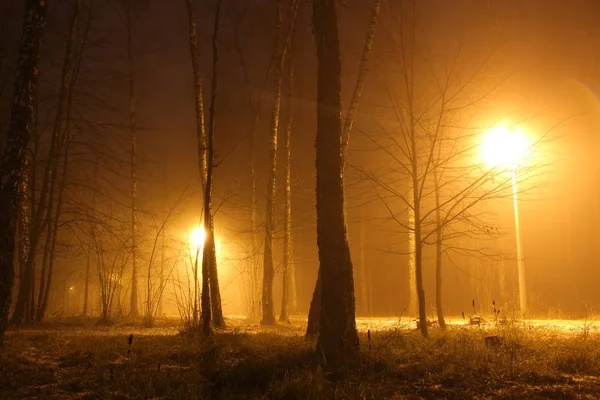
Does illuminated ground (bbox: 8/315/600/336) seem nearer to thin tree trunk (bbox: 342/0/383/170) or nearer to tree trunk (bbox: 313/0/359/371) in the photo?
tree trunk (bbox: 313/0/359/371)

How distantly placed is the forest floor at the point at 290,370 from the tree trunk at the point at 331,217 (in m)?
0.39

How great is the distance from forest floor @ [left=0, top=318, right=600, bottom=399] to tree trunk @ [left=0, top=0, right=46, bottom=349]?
4.59 feet

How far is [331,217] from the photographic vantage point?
7.87m

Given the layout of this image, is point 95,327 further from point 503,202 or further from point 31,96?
point 503,202

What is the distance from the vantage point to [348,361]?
7.43 m

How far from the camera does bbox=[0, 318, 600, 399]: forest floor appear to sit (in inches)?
257

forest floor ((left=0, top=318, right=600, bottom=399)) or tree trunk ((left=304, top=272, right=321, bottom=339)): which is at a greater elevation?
tree trunk ((left=304, top=272, right=321, bottom=339))

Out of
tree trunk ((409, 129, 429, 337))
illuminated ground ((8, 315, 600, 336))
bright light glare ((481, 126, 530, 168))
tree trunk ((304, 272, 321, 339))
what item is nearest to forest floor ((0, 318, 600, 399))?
tree trunk ((409, 129, 429, 337))

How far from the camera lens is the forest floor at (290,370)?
6531 mm

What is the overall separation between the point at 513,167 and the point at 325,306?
6814 millimetres

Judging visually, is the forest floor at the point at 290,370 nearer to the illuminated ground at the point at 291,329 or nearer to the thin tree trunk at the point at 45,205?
the illuminated ground at the point at 291,329

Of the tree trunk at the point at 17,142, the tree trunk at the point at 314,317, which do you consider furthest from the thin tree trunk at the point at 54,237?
the tree trunk at the point at 314,317

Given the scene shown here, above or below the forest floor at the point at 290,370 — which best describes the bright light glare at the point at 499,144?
above

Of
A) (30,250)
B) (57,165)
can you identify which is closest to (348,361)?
(30,250)
